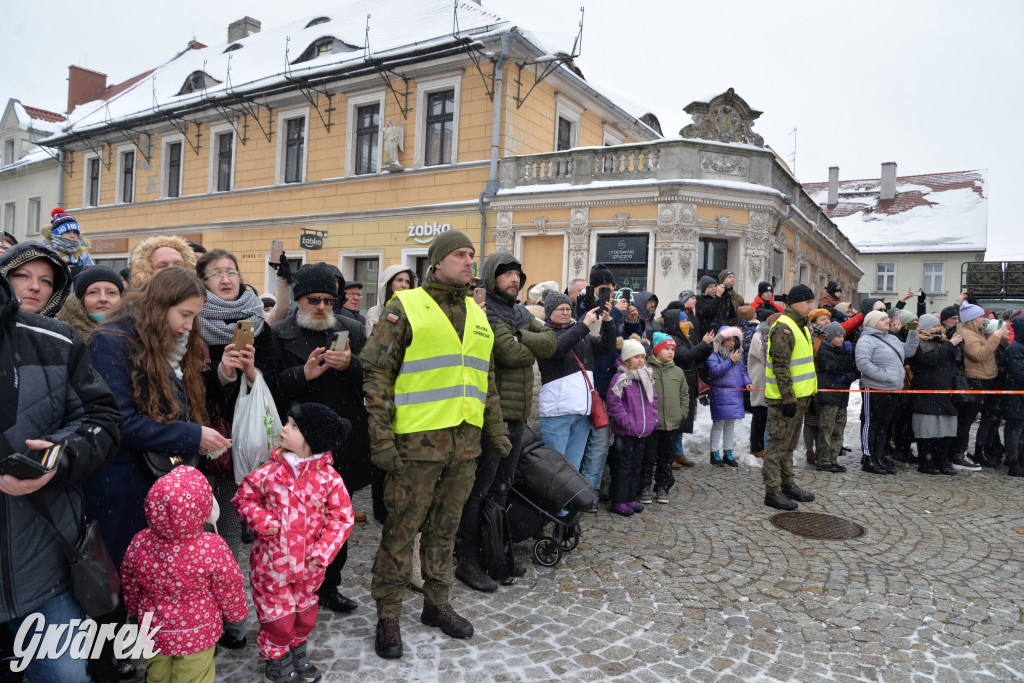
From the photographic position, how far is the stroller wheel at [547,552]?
4.63m

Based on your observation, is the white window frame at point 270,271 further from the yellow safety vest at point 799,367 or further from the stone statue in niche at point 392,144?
the yellow safety vest at point 799,367

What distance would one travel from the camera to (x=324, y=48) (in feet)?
68.8

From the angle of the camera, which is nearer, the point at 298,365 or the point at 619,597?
the point at 298,365

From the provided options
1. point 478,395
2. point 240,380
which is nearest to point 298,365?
point 240,380

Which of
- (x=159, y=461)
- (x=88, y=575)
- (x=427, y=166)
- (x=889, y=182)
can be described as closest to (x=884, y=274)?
(x=889, y=182)

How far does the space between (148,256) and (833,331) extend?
770 cm

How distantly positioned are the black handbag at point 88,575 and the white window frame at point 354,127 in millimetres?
17074

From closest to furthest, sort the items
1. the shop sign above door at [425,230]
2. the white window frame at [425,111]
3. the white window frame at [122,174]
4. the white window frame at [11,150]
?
the white window frame at [425,111]
the shop sign above door at [425,230]
the white window frame at [122,174]
the white window frame at [11,150]

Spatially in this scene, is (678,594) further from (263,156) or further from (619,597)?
(263,156)

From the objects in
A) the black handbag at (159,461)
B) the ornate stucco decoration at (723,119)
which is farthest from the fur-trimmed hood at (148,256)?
the ornate stucco decoration at (723,119)

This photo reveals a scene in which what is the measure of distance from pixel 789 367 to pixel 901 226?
144ft

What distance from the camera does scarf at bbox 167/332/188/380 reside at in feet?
9.70

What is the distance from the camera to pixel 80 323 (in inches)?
134

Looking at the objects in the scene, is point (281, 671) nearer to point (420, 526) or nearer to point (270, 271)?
point (420, 526)
